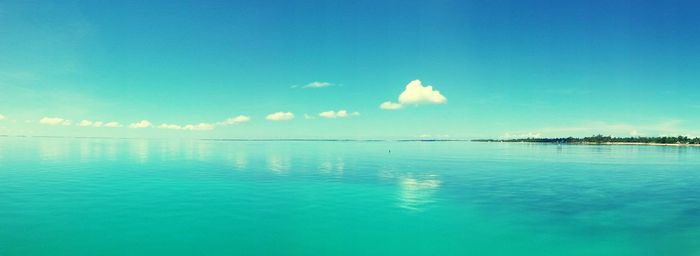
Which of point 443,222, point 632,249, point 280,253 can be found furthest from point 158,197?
point 632,249

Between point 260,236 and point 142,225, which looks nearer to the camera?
point 260,236

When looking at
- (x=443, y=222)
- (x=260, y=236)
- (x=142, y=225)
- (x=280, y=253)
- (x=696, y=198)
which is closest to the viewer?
(x=280, y=253)

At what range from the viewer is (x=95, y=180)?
47844 millimetres

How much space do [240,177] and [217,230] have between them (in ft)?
93.9

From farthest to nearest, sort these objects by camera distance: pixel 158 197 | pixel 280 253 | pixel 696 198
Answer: pixel 696 198
pixel 158 197
pixel 280 253

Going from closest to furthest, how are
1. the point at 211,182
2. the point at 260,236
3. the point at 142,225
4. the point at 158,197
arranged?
the point at 260,236
the point at 142,225
the point at 158,197
the point at 211,182

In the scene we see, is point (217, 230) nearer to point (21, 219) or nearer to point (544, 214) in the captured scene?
point (21, 219)

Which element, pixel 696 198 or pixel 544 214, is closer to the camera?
pixel 544 214

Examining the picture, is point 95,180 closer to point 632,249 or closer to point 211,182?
point 211,182

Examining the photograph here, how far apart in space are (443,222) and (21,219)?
1088 inches

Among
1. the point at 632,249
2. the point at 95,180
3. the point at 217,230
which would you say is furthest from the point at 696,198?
the point at 95,180

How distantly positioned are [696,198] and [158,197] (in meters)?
49.7

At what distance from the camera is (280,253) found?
822 inches

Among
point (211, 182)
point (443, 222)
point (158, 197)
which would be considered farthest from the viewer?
point (211, 182)
